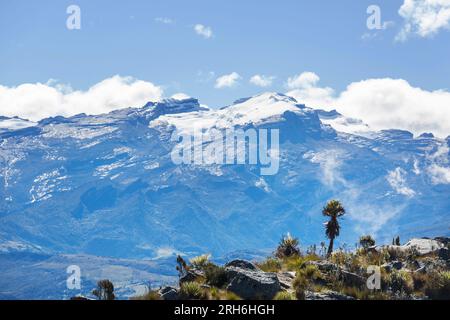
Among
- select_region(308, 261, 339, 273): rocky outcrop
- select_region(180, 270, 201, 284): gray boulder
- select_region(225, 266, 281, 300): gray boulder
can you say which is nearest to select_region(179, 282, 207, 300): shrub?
select_region(225, 266, 281, 300): gray boulder

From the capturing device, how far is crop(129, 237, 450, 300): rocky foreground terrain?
30.4 meters

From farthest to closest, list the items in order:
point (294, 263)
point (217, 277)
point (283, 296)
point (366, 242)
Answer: point (366, 242)
point (294, 263)
point (217, 277)
point (283, 296)

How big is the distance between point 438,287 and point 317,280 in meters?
6.47

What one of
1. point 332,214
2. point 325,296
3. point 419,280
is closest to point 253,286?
point 325,296

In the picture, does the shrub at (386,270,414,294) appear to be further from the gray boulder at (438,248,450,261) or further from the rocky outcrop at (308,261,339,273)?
the gray boulder at (438,248,450,261)

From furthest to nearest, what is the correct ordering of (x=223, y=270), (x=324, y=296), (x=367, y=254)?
(x=367, y=254) < (x=223, y=270) < (x=324, y=296)

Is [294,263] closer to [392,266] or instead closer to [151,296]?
[392,266]

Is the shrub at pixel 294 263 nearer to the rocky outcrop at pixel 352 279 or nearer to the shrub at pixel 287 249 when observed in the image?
the shrub at pixel 287 249

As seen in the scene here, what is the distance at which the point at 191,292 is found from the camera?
97.7ft

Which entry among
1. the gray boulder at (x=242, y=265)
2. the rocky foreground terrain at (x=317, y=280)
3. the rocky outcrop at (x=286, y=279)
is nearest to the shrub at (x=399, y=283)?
the rocky foreground terrain at (x=317, y=280)
